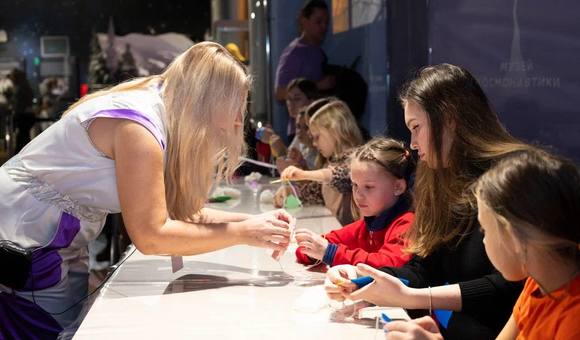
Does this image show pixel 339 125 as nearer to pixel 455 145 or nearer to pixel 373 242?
pixel 373 242

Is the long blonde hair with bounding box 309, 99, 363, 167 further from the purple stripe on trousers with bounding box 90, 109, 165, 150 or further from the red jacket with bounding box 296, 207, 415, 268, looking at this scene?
the purple stripe on trousers with bounding box 90, 109, 165, 150

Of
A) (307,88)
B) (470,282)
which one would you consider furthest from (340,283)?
(307,88)

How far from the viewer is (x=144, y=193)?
188cm

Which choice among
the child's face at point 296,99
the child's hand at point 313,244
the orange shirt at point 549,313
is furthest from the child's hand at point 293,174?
the orange shirt at point 549,313

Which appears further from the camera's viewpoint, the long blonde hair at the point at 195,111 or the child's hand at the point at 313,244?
the child's hand at the point at 313,244

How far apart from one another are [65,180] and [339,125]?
186 centimetres

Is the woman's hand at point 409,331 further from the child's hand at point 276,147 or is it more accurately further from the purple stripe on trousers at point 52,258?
the child's hand at point 276,147

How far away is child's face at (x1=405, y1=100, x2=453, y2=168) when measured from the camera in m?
1.92

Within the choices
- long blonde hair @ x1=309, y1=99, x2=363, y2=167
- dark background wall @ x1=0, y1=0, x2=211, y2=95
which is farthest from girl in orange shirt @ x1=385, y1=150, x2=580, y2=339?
dark background wall @ x1=0, y1=0, x2=211, y2=95

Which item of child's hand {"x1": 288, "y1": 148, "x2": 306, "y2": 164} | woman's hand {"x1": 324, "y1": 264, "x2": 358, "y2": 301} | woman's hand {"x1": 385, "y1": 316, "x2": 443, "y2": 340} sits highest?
woman's hand {"x1": 385, "y1": 316, "x2": 443, "y2": 340}

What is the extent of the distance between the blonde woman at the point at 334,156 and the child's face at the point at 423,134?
3.97 feet

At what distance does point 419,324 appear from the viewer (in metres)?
1.49

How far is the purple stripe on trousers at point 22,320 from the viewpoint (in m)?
1.89

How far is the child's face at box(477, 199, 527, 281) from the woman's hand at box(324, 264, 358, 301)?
45 centimetres
